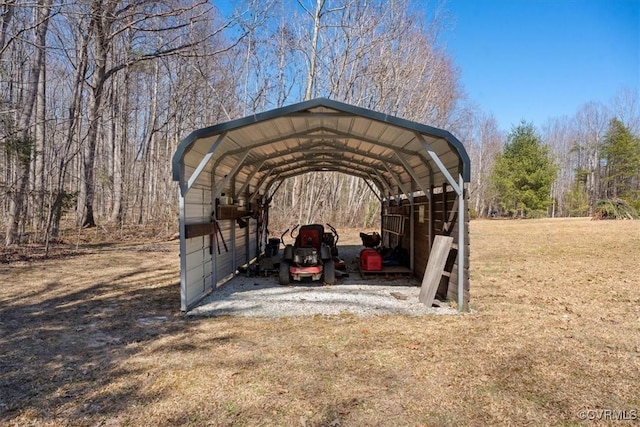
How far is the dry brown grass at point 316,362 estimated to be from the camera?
2668 millimetres

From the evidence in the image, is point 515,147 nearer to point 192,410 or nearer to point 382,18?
point 382,18

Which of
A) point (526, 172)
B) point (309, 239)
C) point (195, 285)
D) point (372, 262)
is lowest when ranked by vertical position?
point (195, 285)

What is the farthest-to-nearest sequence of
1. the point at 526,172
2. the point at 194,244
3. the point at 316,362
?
the point at 526,172
the point at 194,244
the point at 316,362

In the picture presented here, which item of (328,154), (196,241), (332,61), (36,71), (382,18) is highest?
(382,18)

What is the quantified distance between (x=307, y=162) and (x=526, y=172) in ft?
72.4

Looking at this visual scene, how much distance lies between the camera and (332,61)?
17609 millimetres

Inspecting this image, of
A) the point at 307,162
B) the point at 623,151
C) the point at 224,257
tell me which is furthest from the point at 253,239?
the point at 623,151

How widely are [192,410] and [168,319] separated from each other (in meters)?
2.39

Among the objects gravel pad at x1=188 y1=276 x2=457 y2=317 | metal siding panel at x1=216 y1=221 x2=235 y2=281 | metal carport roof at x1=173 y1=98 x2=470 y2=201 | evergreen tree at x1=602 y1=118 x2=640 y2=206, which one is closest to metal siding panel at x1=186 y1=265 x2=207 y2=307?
gravel pad at x1=188 y1=276 x2=457 y2=317

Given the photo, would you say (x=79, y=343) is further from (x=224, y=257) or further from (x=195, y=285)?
(x=224, y=257)

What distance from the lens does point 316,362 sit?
3492mm

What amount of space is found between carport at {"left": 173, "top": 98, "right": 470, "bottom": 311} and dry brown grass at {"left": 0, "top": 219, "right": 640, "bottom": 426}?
3.06 ft

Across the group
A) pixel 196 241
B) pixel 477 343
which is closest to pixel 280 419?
pixel 477 343

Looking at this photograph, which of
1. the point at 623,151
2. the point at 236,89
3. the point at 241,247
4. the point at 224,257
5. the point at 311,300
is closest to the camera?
the point at 311,300
